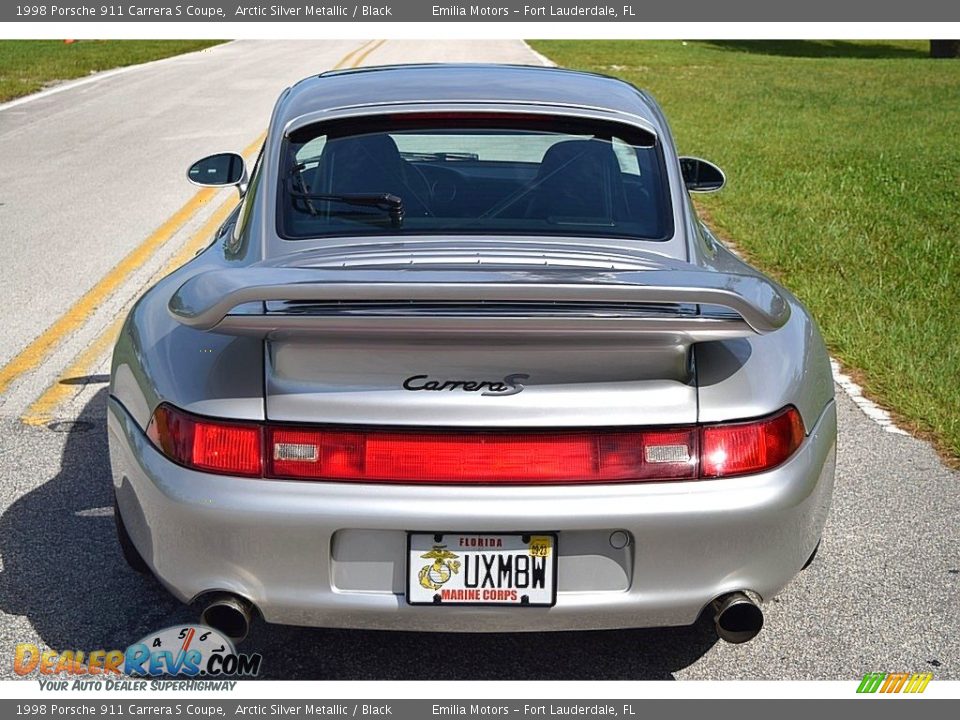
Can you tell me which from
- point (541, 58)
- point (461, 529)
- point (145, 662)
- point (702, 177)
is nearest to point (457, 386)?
point (461, 529)

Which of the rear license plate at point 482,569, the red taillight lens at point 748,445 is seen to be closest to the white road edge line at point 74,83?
the rear license plate at point 482,569

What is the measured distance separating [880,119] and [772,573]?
20.7 m

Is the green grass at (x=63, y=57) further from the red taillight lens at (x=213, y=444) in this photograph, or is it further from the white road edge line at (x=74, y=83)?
the red taillight lens at (x=213, y=444)

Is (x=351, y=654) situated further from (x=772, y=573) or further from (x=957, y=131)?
(x=957, y=131)

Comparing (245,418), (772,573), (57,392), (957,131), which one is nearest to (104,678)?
(245,418)

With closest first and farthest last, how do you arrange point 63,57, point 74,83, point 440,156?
point 440,156
point 74,83
point 63,57

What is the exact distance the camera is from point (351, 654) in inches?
149

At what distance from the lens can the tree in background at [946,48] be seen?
4647cm

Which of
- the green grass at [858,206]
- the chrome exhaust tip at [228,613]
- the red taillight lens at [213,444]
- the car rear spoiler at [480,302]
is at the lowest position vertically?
the green grass at [858,206]

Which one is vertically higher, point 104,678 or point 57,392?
point 104,678

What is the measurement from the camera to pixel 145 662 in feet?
12.2

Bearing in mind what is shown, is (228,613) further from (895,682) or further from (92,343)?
(92,343)

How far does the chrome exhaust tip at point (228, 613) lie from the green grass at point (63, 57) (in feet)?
67.3

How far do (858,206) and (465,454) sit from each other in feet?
33.3
